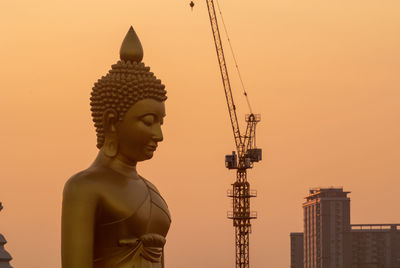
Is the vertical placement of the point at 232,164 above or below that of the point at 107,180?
above

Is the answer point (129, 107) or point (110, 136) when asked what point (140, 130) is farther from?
point (110, 136)

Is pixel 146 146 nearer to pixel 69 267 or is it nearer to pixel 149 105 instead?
pixel 149 105

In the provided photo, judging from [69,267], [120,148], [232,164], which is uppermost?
[232,164]

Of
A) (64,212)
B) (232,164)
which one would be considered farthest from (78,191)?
(232,164)

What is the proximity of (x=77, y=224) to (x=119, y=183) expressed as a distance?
919 millimetres

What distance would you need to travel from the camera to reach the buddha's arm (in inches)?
850

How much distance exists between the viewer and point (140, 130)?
72.1 ft

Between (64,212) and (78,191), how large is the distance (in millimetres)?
350

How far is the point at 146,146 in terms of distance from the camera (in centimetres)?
2203

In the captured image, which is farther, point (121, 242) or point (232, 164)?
point (232, 164)

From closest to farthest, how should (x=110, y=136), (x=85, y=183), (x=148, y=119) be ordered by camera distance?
1. (x=85, y=183)
2. (x=148, y=119)
3. (x=110, y=136)

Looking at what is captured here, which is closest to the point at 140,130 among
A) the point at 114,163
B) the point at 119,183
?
the point at 114,163

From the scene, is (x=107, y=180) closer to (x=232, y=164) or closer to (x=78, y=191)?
(x=78, y=191)

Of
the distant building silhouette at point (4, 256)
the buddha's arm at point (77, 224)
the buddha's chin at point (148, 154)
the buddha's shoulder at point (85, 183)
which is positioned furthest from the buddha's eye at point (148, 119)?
the distant building silhouette at point (4, 256)
